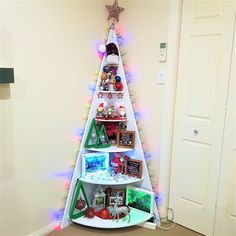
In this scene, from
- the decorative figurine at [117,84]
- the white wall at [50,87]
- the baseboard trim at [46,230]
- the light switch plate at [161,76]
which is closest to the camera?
the white wall at [50,87]

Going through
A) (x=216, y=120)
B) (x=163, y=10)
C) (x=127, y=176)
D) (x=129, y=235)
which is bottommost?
(x=129, y=235)

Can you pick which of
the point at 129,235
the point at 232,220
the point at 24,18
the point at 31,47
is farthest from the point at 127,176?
the point at 24,18

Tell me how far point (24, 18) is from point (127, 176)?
1.56 metres

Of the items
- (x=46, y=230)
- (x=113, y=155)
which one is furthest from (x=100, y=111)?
(x=46, y=230)

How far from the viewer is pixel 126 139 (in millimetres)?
2439

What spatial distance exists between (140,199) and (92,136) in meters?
0.73

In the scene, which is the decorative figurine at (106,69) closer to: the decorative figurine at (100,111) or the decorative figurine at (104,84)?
the decorative figurine at (104,84)

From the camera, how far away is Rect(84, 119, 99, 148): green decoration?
7.82ft

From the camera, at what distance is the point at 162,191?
7.95 feet

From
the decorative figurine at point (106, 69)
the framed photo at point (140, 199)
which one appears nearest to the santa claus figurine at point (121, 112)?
the decorative figurine at point (106, 69)

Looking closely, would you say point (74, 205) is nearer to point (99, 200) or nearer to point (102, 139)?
point (99, 200)

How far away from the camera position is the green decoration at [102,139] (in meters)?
2.41

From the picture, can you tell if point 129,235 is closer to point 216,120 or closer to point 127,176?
point 127,176

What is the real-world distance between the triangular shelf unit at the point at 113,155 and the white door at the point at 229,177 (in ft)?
1.87
